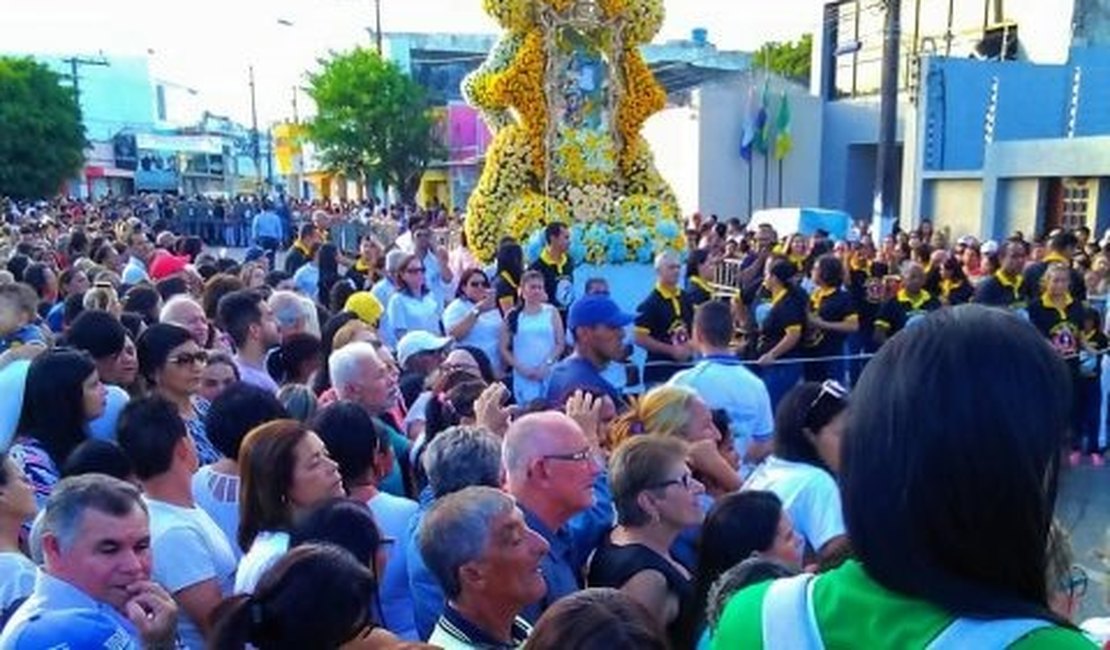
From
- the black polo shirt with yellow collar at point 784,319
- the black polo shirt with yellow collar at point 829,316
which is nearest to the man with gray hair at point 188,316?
the black polo shirt with yellow collar at point 784,319

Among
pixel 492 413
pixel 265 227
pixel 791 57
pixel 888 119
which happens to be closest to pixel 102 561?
pixel 492 413

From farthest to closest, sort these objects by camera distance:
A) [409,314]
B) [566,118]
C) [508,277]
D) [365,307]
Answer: [566,118], [508,277], [409,314], [365,307]

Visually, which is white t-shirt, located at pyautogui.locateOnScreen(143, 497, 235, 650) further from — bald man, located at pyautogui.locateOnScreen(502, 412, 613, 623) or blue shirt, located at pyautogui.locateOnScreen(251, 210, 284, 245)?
blue shirt, located at pyautogui.locateOnScreen(251, 210, 284, 245)

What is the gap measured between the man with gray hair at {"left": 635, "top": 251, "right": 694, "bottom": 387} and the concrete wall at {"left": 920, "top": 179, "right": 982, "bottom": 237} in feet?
52.9

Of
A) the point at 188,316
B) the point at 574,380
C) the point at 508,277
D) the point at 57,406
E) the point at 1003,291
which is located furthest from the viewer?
the point at 1003,291

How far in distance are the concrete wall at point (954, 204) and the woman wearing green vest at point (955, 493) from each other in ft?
Result: 72.1

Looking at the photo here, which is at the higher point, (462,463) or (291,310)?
(291,310)

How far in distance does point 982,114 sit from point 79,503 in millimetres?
24473

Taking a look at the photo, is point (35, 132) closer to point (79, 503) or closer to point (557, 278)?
point (557, 278)

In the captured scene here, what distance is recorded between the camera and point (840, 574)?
1.22m

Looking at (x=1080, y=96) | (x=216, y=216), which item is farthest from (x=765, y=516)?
(x=216, y=216)

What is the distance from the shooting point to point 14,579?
2764mm

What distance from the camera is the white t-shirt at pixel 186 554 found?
2842 millimetres

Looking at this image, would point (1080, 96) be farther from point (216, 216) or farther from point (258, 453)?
point (258, 453)
